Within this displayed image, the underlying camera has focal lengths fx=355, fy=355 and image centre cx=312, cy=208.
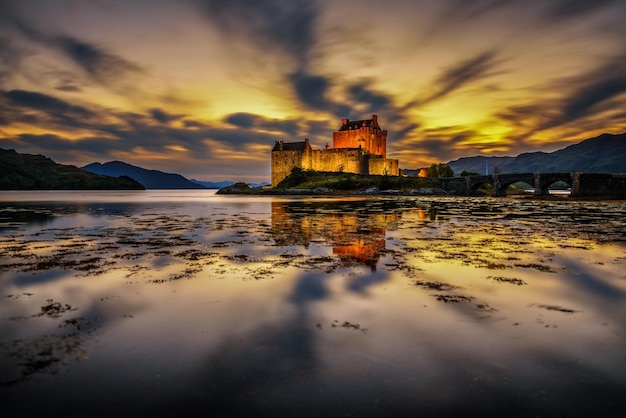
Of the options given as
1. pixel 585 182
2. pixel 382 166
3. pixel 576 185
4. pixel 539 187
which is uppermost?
pixel 382 166

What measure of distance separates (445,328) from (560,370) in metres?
1.68

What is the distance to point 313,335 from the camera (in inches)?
219

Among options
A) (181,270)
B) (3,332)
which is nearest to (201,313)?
(3,332)

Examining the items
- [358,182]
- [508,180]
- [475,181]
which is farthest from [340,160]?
[508,180]

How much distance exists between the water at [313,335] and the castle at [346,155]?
99.5 metres

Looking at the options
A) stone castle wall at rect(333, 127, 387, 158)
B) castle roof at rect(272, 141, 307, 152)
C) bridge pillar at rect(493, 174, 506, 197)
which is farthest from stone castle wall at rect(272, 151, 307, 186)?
bridge pillar at rect(493, 174, 506, 197)

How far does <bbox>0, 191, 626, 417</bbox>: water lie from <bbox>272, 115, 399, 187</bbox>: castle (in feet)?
326

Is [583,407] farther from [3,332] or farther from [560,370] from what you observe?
[3,332]

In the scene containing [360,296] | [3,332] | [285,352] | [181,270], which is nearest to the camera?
[285,352]

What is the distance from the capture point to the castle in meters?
110

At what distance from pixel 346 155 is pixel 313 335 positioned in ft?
356

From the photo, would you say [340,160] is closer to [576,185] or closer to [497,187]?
[497,187]

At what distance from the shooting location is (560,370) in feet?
14.7

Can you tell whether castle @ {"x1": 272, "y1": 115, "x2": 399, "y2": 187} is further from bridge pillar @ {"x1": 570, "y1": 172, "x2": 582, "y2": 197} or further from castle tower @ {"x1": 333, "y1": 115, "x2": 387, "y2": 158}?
bridge pillar @ {"x1": 570, "y1": 172, "x2": 582, "y2": 197}
